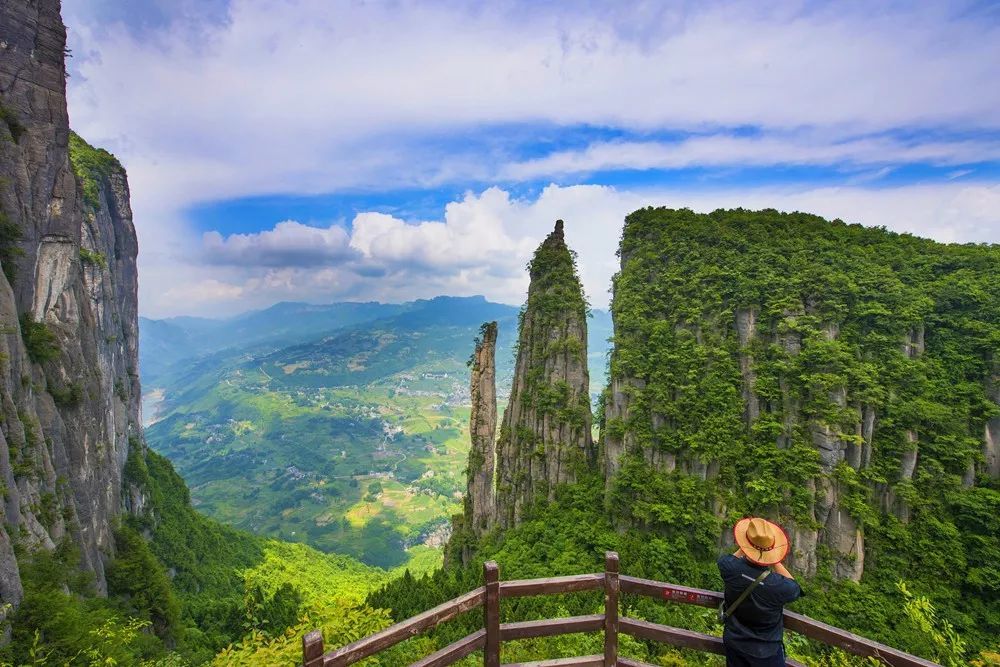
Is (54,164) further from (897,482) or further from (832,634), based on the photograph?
(897,482)

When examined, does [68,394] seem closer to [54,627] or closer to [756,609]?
[54,627]

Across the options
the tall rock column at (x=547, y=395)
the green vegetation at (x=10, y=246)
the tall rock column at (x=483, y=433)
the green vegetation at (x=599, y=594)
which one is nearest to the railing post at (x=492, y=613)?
the green vegetation at (x=599, y=594)

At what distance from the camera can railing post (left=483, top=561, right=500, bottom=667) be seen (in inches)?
245

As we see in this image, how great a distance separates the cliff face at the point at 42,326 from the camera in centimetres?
2295

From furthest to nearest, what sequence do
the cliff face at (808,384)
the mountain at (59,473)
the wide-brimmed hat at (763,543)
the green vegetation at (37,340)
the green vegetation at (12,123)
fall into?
the green vegetation at (37,340), the green vegetation at (12,123), the cliff face at (808,384), the mountain at (59,473), the wide-brimmed hat at (763,543)

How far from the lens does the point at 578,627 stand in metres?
6.76

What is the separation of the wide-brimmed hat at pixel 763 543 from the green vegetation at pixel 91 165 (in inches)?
3192

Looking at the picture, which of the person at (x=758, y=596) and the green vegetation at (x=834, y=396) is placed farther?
the green vegetation at (x=834, y=396)

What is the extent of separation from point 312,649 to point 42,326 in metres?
37.7

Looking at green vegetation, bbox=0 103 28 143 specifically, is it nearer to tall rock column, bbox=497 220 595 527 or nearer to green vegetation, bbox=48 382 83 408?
green vegetation, bbox=48 382 83 408

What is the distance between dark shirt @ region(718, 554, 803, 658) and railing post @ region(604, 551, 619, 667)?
145 cm

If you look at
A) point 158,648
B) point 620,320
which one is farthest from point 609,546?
point 158,648

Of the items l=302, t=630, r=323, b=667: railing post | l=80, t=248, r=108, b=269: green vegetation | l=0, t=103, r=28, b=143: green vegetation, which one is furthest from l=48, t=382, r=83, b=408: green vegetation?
l=302, t=630, r=323, b=667: railing post

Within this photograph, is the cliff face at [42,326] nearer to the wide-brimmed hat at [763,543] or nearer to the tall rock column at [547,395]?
the wide-brimmed hat at [763,543]
